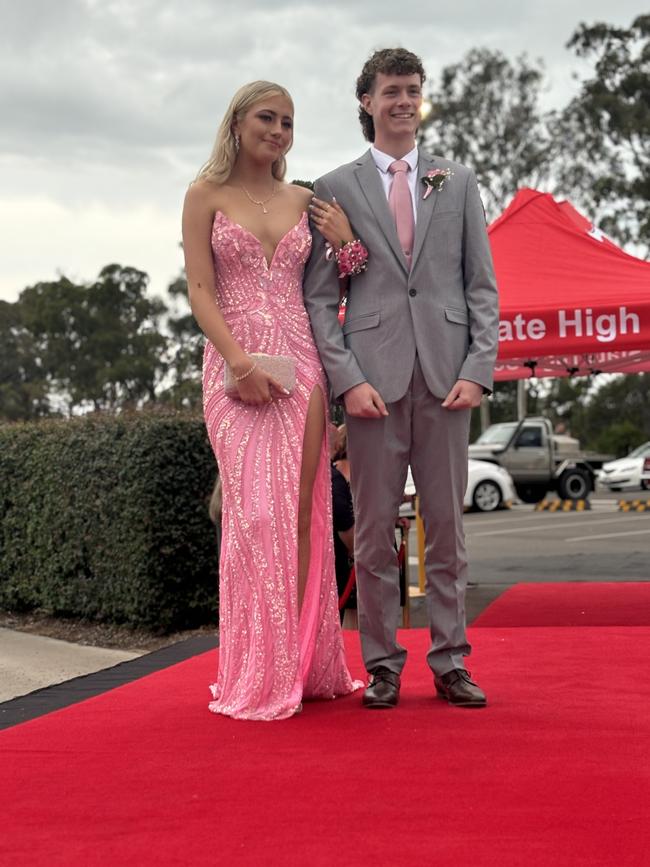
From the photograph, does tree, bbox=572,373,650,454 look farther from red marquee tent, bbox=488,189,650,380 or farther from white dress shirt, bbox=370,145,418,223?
white dress shirt, bbox=370,145,418,223

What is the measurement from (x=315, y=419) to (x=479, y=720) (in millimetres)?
1080

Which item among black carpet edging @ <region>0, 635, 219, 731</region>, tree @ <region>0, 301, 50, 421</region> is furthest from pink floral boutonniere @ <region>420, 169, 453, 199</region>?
tree @ <region>0, 301, 50, 421</region>

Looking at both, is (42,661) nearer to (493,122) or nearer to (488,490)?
(488,490)

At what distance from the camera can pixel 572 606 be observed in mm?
7730

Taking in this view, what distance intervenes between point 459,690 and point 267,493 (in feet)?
2.77

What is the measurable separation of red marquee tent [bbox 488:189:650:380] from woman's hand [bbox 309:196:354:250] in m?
2.87

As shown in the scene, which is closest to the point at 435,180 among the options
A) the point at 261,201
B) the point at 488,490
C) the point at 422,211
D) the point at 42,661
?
the point at 422,211

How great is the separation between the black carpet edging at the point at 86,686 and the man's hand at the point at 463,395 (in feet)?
5.51

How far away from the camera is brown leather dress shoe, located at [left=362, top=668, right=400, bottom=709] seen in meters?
3.93

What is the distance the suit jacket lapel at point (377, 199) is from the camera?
409cm

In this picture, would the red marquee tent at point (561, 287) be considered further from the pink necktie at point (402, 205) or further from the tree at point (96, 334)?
the tree at point (96, 334)

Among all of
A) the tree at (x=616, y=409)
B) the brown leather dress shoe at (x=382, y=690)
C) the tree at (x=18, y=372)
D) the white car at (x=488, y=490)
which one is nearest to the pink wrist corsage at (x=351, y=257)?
the brown leather dress shoe at (x=382, y=690)

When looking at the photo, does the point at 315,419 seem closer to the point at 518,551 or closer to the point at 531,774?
the point at 531,774

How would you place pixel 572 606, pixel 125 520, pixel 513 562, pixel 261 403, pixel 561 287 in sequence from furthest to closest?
pixel 513 562, pixel 125 520, pixel 572 606, pixel 561 287, pixel 261 403
